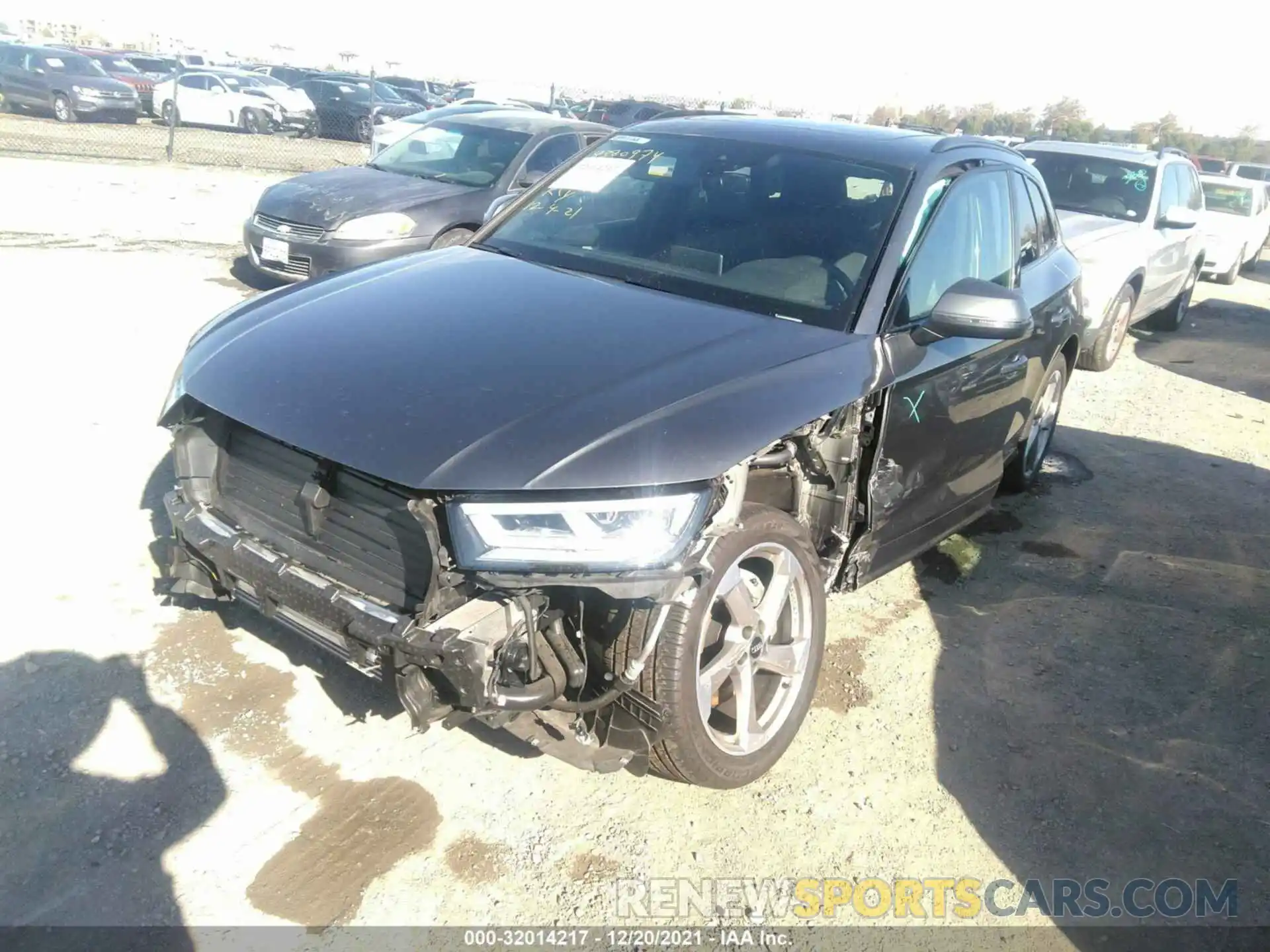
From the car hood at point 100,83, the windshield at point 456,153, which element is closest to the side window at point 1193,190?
the windshield at point 456,153

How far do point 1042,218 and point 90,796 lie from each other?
4.79 m

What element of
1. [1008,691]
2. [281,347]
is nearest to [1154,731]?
[1008,691]

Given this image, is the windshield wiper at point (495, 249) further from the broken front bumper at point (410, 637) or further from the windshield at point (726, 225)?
the broken front bumper at point (410, 637)

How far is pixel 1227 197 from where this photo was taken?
15.0 m

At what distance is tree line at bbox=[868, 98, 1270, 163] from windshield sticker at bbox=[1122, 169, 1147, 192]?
29.2 m

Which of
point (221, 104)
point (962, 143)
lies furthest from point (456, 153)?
point (221, 104)

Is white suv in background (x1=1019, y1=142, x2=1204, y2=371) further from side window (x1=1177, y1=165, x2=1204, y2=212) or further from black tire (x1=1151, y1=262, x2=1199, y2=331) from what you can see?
black tire (x1=1151, y1=262, x2=1199, y2=331)

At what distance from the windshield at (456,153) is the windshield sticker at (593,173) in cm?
482

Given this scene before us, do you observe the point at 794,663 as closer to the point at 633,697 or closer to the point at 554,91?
the point at 633,697

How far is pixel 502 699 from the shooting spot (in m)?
2.48

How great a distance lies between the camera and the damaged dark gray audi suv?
2.48 metres

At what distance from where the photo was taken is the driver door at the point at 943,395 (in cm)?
340

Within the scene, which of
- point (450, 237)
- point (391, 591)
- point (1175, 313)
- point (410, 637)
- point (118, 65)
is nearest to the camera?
point (410, 637)

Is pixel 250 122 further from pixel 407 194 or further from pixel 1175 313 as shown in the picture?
pixel 1175 313
